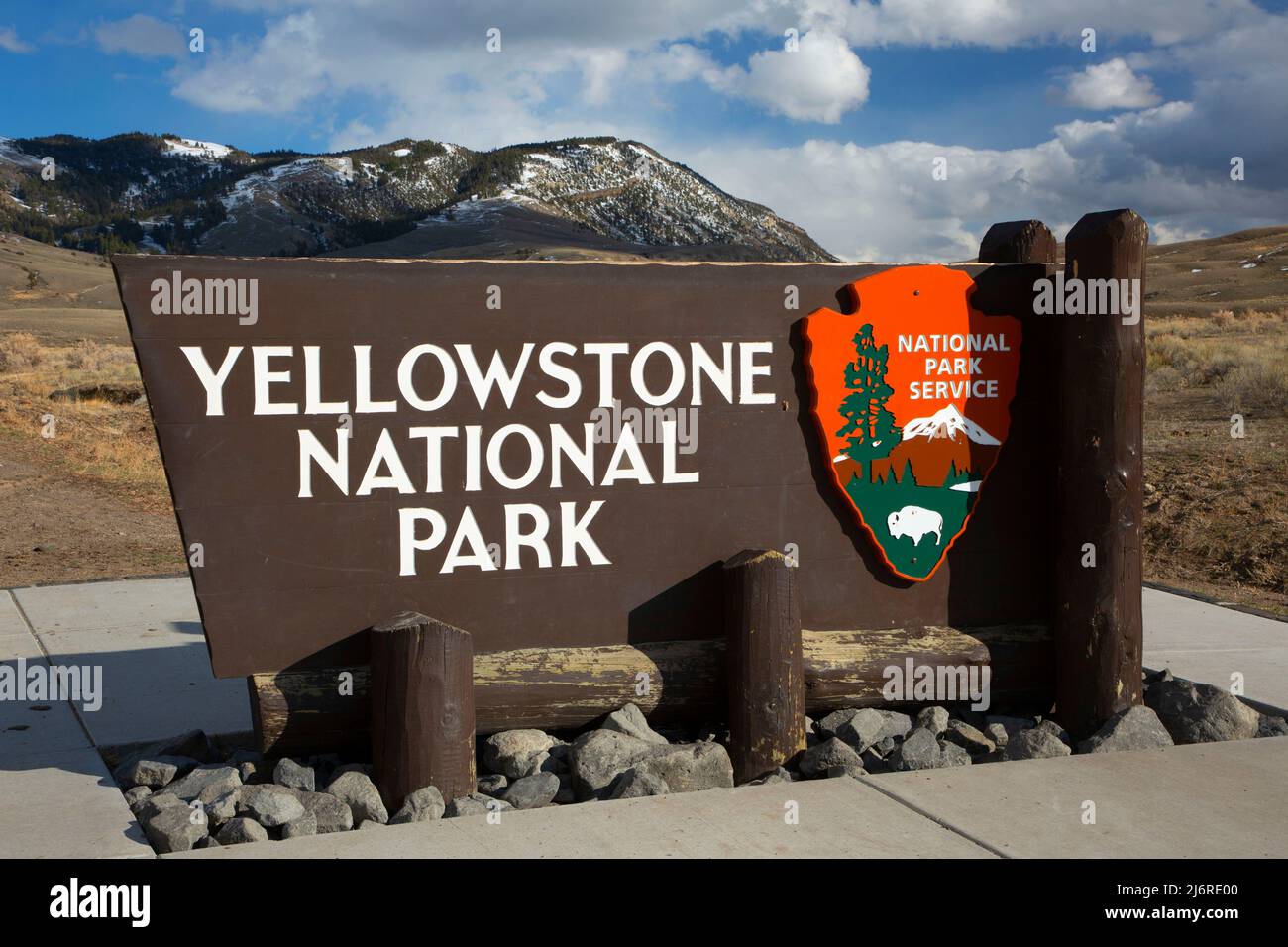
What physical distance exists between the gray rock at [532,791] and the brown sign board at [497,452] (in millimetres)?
521

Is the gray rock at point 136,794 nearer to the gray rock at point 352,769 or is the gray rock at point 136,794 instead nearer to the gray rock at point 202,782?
the gray rock at point 202,782

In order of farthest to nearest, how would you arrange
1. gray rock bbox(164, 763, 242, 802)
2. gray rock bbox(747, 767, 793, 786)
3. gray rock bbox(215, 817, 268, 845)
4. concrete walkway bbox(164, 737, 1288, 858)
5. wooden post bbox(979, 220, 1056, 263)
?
wooden post bbox(979, 220, 1056, 263) < gray rock bbox(747, 767, 793, 786) < gray rock bbox(164, 763, 242, 802) < gray rock bbox(215, 817, 268, 845) < concrete walkway bbox(164, 737, 1288, 858)

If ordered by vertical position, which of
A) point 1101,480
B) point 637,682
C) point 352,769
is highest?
point 1101,480

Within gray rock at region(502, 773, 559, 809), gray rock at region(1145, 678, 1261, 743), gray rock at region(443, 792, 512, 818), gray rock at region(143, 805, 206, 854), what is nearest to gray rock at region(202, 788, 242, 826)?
gray rock at region(143, 805, 206, 854)

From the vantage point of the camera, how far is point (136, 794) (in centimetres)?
450

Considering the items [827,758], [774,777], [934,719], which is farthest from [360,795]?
[934,719]

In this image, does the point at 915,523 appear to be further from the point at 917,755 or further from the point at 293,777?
the point at 293,777

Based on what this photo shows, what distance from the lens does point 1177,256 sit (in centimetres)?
11056

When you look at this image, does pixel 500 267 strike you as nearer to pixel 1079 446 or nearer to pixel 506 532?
pixel 506 532

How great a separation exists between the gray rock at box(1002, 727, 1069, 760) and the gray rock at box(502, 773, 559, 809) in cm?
186

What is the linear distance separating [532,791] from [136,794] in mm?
1425

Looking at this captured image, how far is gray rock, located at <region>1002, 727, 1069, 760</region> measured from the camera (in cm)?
496

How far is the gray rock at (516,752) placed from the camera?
186 inches

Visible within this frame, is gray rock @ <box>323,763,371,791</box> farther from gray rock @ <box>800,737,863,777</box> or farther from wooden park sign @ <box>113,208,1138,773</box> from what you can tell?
gray rock @ <box>800,737,863,777</box>
